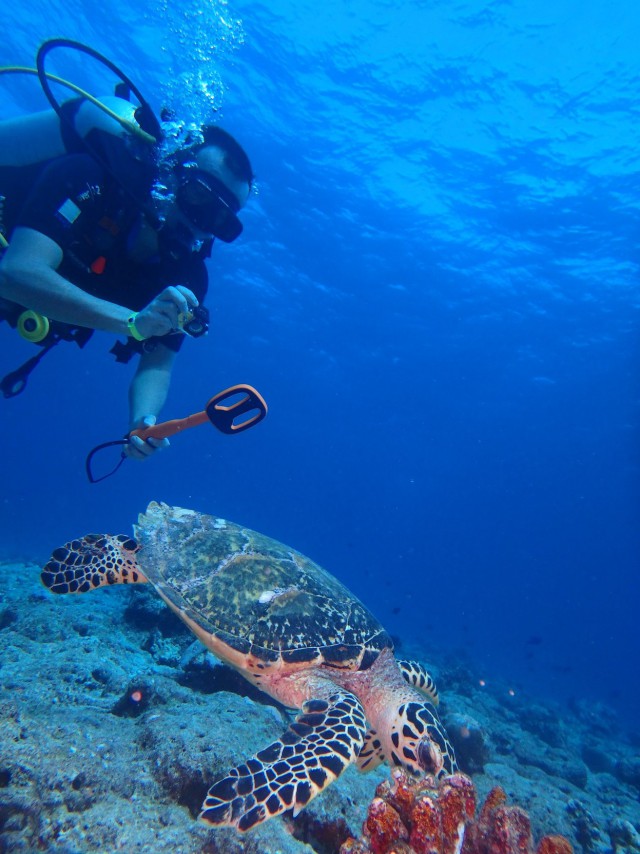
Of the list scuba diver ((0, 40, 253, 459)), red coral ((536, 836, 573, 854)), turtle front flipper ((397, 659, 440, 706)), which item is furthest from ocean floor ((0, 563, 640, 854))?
scuba diver ((0, 40, 253, 459))

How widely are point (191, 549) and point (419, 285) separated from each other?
22220 millimetres

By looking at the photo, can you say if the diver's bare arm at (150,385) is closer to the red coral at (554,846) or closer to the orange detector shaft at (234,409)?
the orange detector shaft at (234,409)

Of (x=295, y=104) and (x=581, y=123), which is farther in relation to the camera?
(x=295, y=104)

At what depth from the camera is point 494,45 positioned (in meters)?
14.0

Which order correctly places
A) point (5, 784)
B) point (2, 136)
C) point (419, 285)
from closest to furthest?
1. point (5, 784)
2. point (2, 136)
3. point (419, 285)

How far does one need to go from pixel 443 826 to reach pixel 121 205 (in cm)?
511

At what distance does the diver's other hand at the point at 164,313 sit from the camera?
3.05 meters

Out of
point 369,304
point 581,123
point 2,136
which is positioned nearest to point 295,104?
point 581,123

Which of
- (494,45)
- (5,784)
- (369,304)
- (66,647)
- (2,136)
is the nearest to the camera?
(5,784)

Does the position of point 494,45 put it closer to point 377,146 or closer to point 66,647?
point 377,146

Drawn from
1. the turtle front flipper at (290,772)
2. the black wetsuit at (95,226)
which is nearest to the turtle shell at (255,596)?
the turtle front flipper at (290,772)

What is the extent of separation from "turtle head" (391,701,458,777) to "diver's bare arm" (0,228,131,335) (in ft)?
12.3

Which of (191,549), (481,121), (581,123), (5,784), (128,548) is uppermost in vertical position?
(581,123)

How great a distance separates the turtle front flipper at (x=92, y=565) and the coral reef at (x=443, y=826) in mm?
3123
